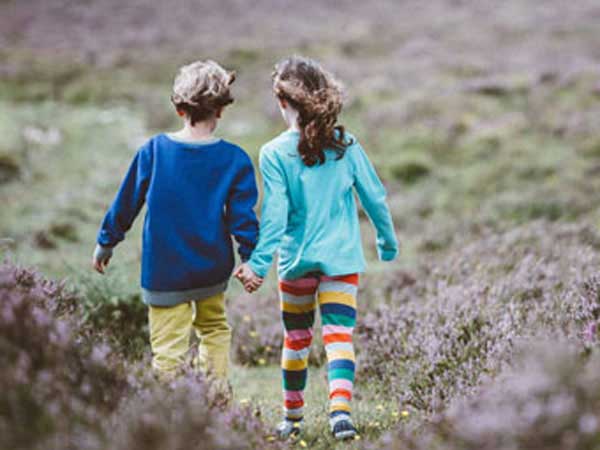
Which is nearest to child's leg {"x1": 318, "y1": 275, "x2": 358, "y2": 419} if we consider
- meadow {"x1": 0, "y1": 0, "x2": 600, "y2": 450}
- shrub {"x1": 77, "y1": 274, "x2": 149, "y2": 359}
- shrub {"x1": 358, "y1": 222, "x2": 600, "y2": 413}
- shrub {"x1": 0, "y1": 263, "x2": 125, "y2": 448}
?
meadow {"x1": 0, "y1": 0, "x2": 600, "y2": 450}

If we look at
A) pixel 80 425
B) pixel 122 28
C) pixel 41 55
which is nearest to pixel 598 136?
pixel 80 425

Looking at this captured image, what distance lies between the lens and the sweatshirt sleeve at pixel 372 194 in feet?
12.1

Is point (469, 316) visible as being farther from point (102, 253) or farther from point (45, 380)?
point (45, 380)

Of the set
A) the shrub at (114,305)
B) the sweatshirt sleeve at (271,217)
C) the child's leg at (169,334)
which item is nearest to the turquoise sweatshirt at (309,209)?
the sweatshirt sleeve at (271,217)

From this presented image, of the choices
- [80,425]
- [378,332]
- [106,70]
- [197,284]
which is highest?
[80,425]

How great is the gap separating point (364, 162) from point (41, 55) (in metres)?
22.7

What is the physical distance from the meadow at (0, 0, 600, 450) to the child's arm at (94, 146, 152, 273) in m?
0.40

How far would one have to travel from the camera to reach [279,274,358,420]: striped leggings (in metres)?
3.55

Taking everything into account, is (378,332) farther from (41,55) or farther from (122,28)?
(122,28)

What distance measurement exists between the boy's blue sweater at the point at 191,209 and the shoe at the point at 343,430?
3.08 ft

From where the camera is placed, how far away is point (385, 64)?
829 inches

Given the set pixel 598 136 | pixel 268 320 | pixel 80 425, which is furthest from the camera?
pixel 598 136

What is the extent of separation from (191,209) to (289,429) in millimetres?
1264

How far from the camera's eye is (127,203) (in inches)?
138
